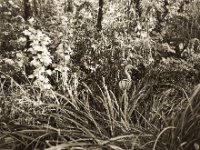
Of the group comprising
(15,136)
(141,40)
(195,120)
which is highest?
(141,40)

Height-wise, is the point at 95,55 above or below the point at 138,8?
below

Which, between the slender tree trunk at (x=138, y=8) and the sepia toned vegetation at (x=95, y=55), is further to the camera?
the slender tree trunk at (x=138, y=8)

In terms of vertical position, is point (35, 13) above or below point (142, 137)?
above

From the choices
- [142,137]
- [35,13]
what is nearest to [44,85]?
[35,13]

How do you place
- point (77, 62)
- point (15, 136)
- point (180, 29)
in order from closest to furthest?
1. point (15, 136)
2. point (77, 62)
3. point (180, 29)

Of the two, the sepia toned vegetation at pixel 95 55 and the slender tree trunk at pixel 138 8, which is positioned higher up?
the slender tree trunk at pixel 138 8

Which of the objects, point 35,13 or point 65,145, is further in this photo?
point 35,13

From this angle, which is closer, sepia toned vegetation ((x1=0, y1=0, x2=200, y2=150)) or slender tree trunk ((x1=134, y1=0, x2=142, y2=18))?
sepia toned vegetation ((x1=0, y1=0, x2=200, y2=150))

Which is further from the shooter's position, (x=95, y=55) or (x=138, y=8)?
(x=138, y=8)

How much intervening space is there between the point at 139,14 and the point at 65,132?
243 cm

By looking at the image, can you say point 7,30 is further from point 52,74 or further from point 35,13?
point 52,74

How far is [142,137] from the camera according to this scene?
2318 millimetres

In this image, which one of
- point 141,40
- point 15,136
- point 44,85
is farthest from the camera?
point 141,40

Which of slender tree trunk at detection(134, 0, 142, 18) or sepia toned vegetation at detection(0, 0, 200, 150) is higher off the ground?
slender tree trunk at detection(134, 0, 142, 18)
